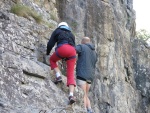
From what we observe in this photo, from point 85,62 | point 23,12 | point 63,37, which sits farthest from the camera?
point 23,12

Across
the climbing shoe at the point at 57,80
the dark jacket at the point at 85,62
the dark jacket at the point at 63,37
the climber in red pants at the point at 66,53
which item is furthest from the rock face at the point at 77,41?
the dark jacket at the point at 63,37

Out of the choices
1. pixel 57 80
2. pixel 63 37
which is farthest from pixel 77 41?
pixel 57 80

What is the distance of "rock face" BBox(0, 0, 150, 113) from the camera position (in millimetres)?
8484

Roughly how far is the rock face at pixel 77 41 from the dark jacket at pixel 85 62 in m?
0.61

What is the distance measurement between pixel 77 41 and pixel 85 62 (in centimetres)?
389

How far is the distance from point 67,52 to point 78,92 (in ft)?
4.85

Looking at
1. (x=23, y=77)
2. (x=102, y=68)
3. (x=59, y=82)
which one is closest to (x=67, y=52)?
(x=59, y=82)

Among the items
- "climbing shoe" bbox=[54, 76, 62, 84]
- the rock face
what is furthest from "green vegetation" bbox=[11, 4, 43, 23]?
"climbing shoe" bbox=[54, 76, 62, 84]

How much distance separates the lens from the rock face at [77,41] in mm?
8484

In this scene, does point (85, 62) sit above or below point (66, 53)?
above

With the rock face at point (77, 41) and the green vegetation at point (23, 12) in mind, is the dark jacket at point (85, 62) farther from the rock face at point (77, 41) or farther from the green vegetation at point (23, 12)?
the green vegetation at point (23, 12)

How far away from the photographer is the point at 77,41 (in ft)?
48.9

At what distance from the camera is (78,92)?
34.8ft

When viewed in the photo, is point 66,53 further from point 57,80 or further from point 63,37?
point 57,80
